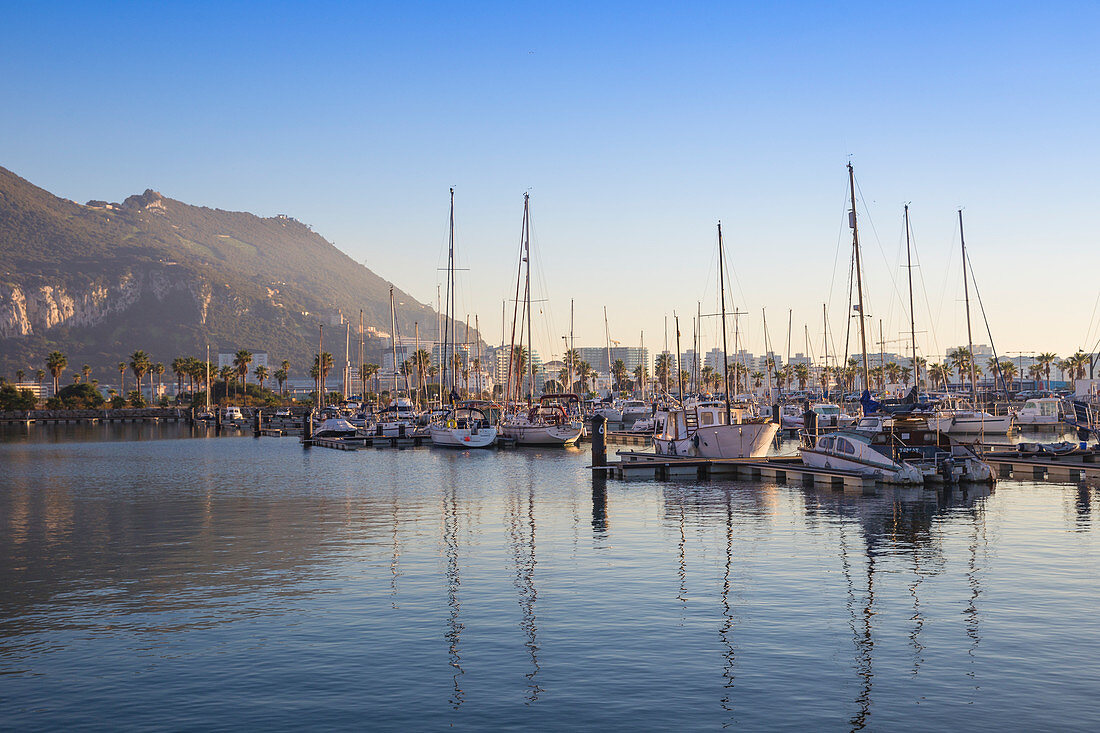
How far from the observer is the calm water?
604 inches

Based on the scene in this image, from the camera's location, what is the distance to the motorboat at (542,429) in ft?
283

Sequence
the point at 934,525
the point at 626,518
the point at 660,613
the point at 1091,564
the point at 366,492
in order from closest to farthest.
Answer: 1. the point at 660,613
2. the point at 1091,564
3. the point at 934,525
4. the point at 626,518
5. the point at 366,492

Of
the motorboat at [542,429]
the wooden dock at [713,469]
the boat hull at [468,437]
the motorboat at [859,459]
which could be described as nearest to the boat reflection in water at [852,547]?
the motorboat at [859,459]

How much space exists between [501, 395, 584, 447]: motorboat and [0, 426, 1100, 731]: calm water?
141 feet

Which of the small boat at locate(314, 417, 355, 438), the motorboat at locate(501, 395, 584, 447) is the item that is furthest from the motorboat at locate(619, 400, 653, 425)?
the motorboat at locate(501, 395, 584, 447)

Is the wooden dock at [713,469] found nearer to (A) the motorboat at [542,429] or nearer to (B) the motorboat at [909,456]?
(B) the motorboat at [909,456]

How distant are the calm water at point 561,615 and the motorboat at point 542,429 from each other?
42904mm

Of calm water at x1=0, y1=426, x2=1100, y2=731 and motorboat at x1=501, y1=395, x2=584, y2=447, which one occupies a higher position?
motorboat at x1=501, y1=395, x2=584, y2=447

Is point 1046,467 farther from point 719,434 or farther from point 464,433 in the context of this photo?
point 464,433

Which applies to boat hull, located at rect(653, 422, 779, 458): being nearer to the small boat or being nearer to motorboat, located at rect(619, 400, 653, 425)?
the small boat

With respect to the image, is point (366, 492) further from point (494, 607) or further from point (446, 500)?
point (494, 607)

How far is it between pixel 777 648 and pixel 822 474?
31719 millimetres

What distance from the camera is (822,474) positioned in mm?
48625

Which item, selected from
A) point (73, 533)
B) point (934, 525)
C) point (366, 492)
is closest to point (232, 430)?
point (366, 492)
